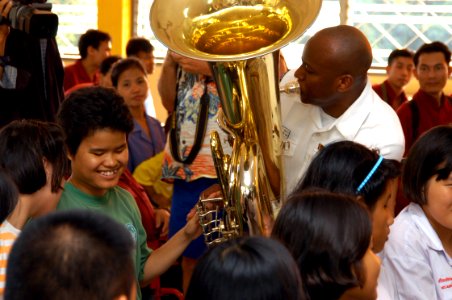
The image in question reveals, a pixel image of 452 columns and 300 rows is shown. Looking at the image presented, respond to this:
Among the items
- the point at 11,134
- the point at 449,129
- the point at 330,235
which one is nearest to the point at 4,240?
the point at 11,134

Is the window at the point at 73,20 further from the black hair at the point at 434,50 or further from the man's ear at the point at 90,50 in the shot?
the black hair at the point at 434,50

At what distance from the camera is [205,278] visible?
1352 mm

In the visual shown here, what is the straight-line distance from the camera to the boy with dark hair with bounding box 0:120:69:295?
82.4 inches

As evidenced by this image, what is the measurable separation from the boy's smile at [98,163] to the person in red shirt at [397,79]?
3389mm

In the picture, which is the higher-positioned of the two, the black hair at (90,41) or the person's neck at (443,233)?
the person's neck at (443,233)

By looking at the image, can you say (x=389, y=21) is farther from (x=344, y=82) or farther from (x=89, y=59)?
(x=344, y=82)

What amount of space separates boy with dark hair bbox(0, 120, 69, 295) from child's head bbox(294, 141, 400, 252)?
627 millimetres

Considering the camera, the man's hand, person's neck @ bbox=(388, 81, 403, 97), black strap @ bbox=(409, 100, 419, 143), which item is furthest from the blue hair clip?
person's neck @ bbox=(388, 81, 403, 97)

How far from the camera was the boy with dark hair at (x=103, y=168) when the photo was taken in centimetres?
215

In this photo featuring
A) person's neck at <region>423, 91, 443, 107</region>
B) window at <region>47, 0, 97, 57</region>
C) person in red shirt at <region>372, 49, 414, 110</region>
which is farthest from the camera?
window at <region>47, 0, 97, 57</region>

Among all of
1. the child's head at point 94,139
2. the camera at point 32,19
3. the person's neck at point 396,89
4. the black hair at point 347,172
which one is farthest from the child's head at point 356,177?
the person's neck at point 396,89

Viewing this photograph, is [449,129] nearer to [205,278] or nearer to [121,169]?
[121,169]

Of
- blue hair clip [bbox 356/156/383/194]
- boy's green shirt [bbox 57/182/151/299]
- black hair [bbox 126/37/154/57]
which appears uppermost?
blue hair clip [bbox 356/156/383/194]

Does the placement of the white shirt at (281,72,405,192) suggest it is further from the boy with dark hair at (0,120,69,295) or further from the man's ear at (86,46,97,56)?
the man's ear at (86,46,97,56)
